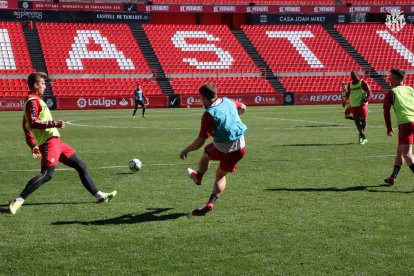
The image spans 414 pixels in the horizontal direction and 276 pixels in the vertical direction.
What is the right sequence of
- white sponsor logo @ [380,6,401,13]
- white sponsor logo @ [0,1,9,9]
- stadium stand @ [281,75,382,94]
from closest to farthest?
white sponsor logo @ [0,1,9,9] < stadium stand @ [281,75,382,94] < white sponsor logo @ [380,6,401,13]

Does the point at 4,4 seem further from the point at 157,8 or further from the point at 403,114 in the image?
the point at 403,114

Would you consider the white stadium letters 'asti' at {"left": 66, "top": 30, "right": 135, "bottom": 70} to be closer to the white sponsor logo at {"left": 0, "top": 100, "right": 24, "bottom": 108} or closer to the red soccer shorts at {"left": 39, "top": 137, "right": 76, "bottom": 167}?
the white sponsor logo at {"left": 0, "top": 100, "right": 24, "bottom": 108}

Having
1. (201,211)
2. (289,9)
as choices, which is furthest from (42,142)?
(289,9)

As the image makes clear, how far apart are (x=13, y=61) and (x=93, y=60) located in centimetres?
639

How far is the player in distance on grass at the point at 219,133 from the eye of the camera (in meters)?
8.27

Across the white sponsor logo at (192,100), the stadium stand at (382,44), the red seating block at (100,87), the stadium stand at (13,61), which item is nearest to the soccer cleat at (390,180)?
the white sponsor logo at (192,100)

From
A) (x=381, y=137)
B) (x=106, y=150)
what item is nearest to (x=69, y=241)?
(x=106, y=150)

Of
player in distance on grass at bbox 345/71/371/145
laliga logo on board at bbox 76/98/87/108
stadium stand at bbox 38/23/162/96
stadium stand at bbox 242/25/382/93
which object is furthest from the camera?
stadium stand at bbox 242/25/382/93

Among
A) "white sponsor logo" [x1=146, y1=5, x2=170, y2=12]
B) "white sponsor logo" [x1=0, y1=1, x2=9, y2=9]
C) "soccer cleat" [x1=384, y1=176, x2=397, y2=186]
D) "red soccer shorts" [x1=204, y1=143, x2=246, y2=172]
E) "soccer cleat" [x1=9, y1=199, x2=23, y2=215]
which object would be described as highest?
"red soccer shorts" [x1=204, y1=143, x2=246, y2=172]

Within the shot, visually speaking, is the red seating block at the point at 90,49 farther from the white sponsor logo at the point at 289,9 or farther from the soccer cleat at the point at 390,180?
the soccer cleat at the point at 390,180

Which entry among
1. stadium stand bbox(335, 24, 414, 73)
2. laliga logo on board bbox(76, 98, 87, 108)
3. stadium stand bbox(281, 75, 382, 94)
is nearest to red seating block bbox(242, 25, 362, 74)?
stadium stand bbox(281, 75, 382, 94)

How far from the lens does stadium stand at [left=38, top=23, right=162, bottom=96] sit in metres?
46.8

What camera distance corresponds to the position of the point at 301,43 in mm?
57562

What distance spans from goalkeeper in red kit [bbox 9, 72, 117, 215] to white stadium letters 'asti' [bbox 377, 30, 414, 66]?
53639mm
